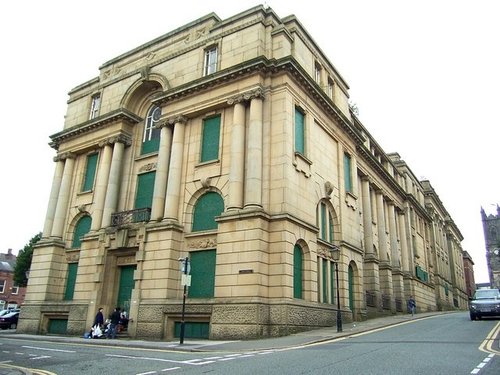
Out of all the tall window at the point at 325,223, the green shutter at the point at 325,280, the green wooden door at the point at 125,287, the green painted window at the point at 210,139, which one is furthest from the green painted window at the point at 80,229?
the green shutter at the point at 325,280

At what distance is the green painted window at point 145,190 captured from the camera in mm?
26750

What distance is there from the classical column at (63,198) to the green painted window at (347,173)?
20815mm

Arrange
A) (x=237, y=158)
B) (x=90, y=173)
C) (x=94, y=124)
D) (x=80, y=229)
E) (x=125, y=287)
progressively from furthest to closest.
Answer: (x=90, y=173) < (x=94, y=124) < (x=80, y=229) < (x=125, y=287) < (x=237, y=158)

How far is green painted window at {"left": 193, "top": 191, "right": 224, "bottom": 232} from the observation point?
75.0 feet

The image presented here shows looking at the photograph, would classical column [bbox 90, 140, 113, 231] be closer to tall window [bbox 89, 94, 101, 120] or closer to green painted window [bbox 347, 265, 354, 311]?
tall window [bbox 89, 94, 101, 120]

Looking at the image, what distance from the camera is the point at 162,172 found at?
25406 millimetres

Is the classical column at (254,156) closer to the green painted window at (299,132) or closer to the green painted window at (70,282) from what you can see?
the green painted window at (299,132)

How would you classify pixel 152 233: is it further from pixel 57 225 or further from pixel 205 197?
pixel 57 225

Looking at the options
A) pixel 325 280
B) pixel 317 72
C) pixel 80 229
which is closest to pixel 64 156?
pixel 80 229

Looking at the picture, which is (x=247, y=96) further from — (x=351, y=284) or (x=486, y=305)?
(x=486, y=305)

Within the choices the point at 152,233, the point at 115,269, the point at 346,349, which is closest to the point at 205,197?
the point at 152,233

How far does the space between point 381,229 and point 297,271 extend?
20.5 m

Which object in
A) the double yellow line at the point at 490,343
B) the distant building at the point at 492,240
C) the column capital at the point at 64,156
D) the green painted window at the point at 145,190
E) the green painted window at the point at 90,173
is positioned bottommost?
the double yellow line at the point at 490,343

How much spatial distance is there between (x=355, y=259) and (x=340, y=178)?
5.65 m
